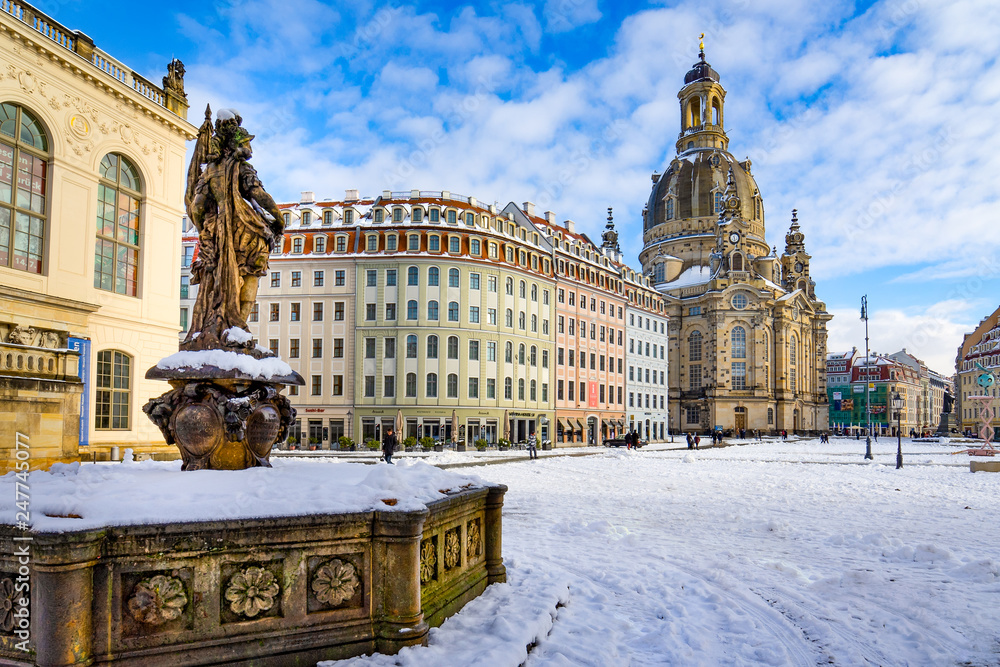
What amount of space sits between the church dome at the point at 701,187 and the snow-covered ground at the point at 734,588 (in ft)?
337

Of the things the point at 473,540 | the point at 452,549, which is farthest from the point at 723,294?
the point at 452,549

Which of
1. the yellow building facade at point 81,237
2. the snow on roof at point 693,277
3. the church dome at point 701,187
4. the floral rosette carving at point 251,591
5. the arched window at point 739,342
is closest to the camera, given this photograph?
the floral rosette carving at point 251,591

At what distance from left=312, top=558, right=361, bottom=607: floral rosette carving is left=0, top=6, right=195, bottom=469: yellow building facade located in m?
16.2

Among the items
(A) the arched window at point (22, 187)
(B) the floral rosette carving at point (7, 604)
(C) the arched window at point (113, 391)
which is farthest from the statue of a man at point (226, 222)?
(C) the arched window at point (113, 391)

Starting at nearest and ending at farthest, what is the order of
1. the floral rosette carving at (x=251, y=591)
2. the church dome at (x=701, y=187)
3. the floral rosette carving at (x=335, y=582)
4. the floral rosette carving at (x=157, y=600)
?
the floral rosette carving at (x=157, y=600) → the floral rosette carving at (x=251, y=591) → the floral rosette carving at (x=335, y=582) → the church dome at (x=701, y=187)

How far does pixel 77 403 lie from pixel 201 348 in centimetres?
1597

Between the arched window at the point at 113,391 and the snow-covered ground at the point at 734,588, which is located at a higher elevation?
the arched window at the point at 113,391

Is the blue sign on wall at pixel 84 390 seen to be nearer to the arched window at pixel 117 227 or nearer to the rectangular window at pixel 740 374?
the arched window at pixel 117 227

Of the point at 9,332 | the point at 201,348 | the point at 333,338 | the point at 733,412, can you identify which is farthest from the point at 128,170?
the point at 733,412

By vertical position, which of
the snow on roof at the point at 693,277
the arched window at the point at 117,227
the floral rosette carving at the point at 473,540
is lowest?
the floral rosette carving at the point at 473,540

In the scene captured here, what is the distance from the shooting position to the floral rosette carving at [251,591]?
17.4 ft

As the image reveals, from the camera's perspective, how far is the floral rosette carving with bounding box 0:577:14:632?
485cm

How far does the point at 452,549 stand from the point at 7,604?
3.61 m

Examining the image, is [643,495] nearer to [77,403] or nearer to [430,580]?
[430,580]
